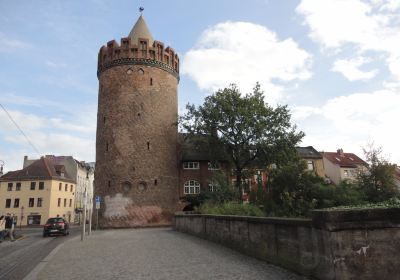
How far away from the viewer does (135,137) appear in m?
36.8

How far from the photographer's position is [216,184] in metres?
28.5

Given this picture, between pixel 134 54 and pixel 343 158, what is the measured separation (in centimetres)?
4330

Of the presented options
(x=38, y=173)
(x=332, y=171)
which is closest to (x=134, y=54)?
Result: (x=38, y=173)

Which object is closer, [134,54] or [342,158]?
[134,54]

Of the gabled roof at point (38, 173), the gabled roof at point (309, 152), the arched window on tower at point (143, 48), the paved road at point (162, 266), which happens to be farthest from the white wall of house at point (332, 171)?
the paved road at point (162, 266)

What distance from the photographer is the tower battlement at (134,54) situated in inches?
1508

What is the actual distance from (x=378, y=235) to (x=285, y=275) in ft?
8.15

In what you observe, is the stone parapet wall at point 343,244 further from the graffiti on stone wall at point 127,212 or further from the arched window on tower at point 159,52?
the arched window on tower at point 159,52

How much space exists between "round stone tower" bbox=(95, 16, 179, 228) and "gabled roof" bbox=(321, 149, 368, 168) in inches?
1346

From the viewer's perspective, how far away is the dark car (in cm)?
2530

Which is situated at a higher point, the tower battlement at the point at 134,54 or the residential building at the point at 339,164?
the tower battlement at the point at 134,54

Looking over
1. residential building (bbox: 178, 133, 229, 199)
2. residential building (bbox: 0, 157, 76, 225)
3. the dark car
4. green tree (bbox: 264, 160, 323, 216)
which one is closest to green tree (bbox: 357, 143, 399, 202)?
green tree (bbox: 264, 160, 323, 216)

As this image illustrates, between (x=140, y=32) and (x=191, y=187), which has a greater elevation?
(x=140, y=32)

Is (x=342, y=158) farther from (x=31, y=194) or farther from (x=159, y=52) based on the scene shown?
(x=31, y=194)
